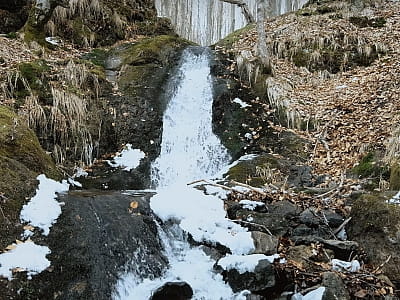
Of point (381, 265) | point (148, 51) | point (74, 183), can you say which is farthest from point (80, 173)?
point (148, 51)

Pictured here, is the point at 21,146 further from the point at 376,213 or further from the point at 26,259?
the point at 376,213

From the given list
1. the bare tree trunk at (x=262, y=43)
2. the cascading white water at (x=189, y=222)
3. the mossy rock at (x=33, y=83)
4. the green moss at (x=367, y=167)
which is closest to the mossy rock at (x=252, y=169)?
the cascading white water at (x=189, y=222)

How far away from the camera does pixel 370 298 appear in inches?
146

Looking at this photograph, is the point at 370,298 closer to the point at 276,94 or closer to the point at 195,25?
the point at 276,94

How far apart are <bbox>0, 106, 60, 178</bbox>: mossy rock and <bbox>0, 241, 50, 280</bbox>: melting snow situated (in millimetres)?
1511

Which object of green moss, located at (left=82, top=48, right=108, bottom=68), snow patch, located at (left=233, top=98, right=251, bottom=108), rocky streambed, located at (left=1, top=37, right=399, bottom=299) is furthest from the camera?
green moss, located at (left=82, top=48, right=108, bottom=68)

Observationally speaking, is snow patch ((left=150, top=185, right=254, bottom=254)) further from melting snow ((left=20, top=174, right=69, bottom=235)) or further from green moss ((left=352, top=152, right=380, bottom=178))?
green moss ((left=352, top=152, right=380, bottom=178))

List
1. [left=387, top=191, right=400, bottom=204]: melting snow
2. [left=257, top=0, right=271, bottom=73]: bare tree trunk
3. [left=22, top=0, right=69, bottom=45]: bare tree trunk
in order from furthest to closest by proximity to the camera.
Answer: [left=22, top=0, right=69, bottom=45]: bare tree trunk
[left=257, top=0, right=271, bottom=73]: bare tree trunk
[left=387, top=191, right=400, bottom=204]: melting snow

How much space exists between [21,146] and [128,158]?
116 inches

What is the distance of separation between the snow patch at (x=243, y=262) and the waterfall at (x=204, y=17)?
100 feet

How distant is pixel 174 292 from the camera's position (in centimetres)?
401

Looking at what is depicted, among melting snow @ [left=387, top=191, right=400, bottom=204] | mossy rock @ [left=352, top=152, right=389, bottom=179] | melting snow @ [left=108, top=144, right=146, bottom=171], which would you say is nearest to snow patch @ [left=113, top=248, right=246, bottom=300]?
melting snow @ [left=387, top=191, right=400, bottom=204]

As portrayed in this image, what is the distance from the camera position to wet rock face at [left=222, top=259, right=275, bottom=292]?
3942mm

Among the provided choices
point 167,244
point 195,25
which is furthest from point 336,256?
point 195,25
